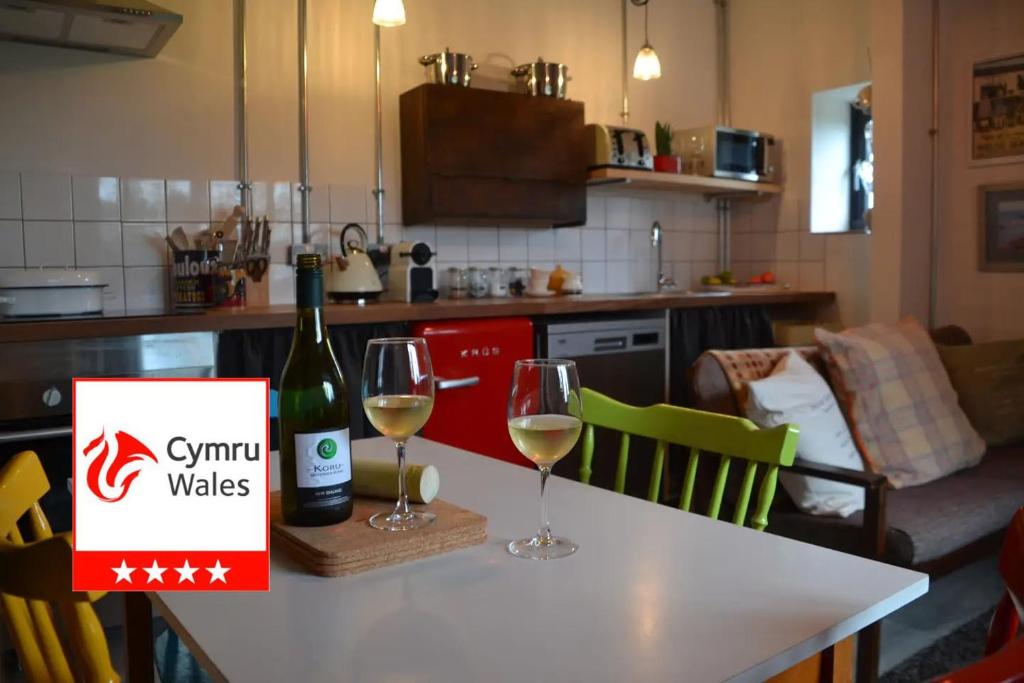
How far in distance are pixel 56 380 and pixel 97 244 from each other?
810 millimetres

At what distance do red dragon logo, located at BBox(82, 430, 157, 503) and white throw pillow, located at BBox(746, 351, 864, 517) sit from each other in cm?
165

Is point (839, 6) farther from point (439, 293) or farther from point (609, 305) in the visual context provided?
point (439, 293)

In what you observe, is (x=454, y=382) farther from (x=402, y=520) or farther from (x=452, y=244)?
(x=402, y=520)

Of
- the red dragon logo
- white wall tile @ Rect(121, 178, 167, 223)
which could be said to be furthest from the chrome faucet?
the red dragon logo

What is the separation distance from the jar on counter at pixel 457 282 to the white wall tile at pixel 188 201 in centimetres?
99

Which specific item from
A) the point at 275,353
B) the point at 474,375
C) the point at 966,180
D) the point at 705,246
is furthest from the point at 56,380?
the point at 966,180

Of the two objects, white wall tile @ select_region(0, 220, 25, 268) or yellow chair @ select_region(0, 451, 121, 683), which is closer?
yellow chair @ select_region(0, 451, 121, 683)

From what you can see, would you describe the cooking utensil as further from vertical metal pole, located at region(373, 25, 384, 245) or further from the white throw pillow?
the white throw pillow

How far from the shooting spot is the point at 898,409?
2369 millimetres

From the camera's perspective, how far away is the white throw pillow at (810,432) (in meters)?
2.05

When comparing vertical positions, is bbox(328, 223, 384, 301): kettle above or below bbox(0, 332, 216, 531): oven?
above

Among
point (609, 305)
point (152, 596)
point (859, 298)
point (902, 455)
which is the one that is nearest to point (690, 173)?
point (859, 298)

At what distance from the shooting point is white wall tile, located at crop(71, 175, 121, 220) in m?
2.79

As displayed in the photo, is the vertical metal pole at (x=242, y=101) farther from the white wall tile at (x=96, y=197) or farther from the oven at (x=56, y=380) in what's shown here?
the oven at (x=56, y=380)
